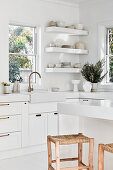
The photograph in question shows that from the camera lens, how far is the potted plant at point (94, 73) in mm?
5875

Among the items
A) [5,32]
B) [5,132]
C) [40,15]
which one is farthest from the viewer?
[40,15]

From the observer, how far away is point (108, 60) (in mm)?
6164

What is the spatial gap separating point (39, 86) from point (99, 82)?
1169 mm

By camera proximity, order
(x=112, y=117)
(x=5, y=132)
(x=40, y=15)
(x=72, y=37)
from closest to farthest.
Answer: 1. (x=112, y=117)
2. (x=5, y=132)
3. (x=40, y=15)
4. (x=72, y=37)

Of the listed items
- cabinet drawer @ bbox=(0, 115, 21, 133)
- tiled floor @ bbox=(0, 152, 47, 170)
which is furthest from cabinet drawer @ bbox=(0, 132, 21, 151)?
tiled floor @ bbox=(0, 152, 47, 170)

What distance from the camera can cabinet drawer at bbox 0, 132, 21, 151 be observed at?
4840 millimetres

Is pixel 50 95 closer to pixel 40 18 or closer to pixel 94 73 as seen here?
pixel 94 73

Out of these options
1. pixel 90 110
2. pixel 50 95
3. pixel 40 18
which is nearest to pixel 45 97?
pixel 50 95

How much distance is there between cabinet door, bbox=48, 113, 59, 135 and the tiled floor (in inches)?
18.7

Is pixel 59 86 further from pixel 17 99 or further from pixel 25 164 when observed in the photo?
pixel 25 164

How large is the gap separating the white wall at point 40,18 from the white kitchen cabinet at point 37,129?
914 millimetres

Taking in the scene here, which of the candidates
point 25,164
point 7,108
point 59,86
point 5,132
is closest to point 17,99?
point 7,108

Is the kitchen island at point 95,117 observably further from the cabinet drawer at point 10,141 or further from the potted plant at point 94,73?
the potted plant at point 94,73

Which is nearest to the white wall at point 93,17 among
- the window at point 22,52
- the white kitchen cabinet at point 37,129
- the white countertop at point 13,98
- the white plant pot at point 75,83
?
the white plant pot at point 75,83
